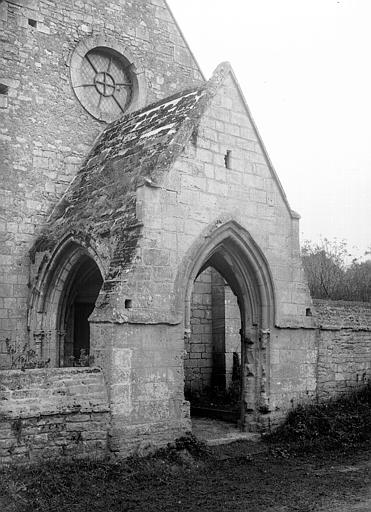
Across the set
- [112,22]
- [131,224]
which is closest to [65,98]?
[112,22]

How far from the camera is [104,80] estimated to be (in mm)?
12539

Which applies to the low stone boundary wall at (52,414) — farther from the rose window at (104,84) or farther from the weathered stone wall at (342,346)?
the rose window at (104,84)

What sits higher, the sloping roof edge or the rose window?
the rose window

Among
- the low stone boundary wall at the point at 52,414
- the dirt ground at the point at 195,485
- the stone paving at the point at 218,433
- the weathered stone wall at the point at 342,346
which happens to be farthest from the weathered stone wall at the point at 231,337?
the low stone boundary wall at the point at 52,414

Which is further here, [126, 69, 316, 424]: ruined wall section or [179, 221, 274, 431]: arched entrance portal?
[179, 221, 274, 431]: arched entrance portal

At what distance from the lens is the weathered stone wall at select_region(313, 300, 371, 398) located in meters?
10.9

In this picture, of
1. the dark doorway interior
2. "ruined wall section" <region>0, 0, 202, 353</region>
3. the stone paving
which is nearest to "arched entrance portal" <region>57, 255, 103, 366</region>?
"ruined wall section" <region>0, 0, 202, 353</region>

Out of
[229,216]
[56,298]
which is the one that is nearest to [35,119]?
[56,298]

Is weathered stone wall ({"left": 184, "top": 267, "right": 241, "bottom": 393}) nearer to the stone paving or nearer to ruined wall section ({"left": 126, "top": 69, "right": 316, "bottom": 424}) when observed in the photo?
the stone paving

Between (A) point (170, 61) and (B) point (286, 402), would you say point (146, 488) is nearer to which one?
(B) point (286, 402)

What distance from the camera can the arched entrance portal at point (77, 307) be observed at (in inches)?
418

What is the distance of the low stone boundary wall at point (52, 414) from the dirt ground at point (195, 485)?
0.72ft

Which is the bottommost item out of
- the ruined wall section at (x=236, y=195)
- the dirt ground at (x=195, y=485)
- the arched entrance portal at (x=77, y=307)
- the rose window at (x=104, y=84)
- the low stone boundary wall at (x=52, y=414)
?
the dirt ground at (x=195, y=485)

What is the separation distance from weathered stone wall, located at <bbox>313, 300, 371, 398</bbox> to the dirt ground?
2316mm
